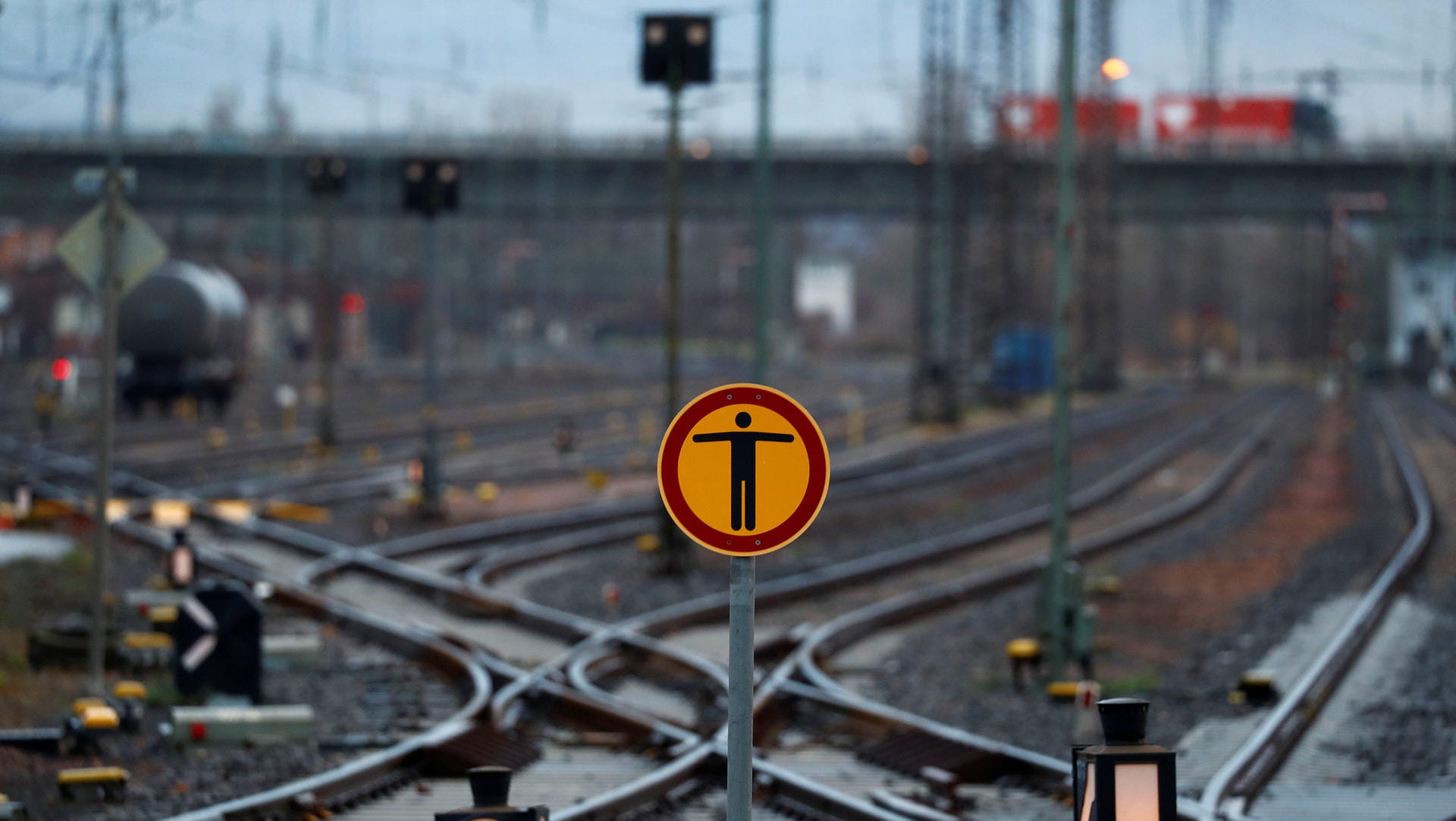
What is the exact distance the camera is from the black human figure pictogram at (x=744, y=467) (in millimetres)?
5207

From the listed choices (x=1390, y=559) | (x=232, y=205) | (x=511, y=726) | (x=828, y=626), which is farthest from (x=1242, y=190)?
(x=511, y=726)

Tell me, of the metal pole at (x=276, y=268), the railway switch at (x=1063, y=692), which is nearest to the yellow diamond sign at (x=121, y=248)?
the railway switch at (x=1063, y=692)

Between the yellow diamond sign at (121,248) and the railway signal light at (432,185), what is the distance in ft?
45.4

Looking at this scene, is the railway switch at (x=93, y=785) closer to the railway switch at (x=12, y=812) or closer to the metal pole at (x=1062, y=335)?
the railway switch at (x=12, y=812)

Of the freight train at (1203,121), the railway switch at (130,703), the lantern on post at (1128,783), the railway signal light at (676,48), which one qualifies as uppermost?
the freight train at (1203,121)

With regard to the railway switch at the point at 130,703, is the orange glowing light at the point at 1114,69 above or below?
above

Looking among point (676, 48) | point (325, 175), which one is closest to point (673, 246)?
point (676, 48)

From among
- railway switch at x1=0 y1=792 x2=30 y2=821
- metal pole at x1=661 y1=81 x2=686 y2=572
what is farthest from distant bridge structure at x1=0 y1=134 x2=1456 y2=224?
railway switch at x1=0 y1=792 x2=30 y2=821

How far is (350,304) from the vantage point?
87250 millimetres

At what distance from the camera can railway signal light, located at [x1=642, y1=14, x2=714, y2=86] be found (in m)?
20.6

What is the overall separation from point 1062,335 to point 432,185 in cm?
1421

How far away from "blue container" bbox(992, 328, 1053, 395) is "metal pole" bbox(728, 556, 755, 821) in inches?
2515

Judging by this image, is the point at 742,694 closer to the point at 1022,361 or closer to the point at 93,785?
the point at 93,785

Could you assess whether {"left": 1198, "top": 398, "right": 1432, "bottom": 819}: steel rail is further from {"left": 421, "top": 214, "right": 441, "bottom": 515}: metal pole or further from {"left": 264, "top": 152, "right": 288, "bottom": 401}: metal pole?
{"left": 264, "top": 152, "right": 288, "bottom": 401}: metal pole
